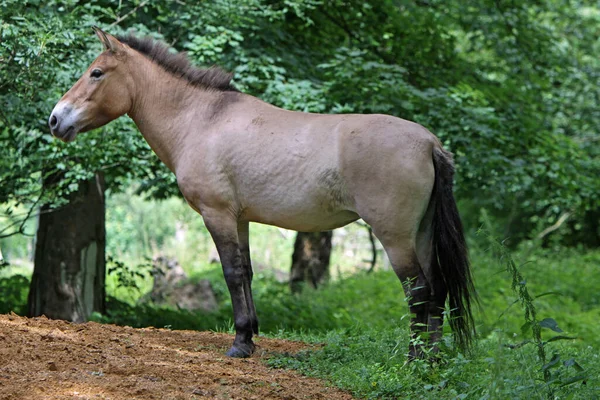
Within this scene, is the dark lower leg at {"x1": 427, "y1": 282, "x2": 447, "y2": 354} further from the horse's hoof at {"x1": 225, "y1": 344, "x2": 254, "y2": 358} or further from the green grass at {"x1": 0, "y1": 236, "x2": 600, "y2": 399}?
the horse's hoof at {"x1": 225, "y1": 344, "x2": 254, "y2": 358}

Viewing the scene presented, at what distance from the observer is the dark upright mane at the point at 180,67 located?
20.5 ft

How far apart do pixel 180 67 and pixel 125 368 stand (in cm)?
276

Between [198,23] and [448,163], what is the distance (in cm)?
421

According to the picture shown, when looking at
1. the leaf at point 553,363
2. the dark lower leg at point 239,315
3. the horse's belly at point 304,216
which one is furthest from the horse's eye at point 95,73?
the leaf at point 553,363

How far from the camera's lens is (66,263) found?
30.5 ft

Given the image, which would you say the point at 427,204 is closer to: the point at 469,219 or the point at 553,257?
the point at 553,257

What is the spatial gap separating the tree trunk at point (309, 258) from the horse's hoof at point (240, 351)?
8.51 m

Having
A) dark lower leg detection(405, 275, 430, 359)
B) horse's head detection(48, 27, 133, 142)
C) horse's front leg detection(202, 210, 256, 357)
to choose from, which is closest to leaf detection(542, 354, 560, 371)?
dark lower leg detection(405, 275, 430, 359)

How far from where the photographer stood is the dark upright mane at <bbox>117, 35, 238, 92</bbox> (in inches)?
246

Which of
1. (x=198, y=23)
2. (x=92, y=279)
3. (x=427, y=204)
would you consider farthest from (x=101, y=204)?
(x=427, y=204)

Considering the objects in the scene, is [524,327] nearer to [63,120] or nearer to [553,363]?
[553,363]

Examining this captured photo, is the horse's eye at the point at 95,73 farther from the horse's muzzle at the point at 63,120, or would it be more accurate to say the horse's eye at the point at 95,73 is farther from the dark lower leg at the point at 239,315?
the dark lower leg at the point at 239,315

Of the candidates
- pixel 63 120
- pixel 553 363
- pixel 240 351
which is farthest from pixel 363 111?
pixel 553 363

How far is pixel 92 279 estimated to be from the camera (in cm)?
948
